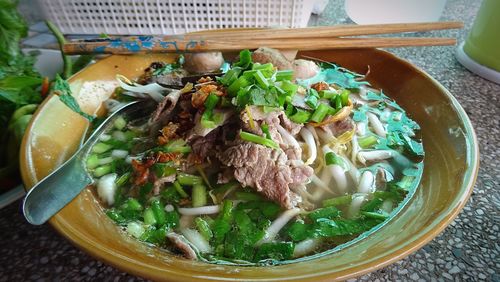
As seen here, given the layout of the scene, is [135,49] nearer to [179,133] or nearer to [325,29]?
[179,133]

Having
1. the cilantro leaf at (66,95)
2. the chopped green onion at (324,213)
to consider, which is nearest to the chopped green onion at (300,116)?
the chopped green onion at (324,213)

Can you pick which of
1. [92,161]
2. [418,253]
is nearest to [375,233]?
[418,253]

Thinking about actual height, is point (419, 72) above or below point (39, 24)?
above

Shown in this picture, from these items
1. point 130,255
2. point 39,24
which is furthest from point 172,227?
point 39,24

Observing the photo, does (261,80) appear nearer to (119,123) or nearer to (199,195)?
(199,195)

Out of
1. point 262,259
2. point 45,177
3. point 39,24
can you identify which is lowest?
point 39,24

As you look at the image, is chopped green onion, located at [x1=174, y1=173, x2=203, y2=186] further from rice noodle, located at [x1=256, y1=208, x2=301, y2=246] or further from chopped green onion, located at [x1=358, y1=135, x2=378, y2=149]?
chopped green onion, located at [x1=358, y1=135, x2=378, y2=149]
